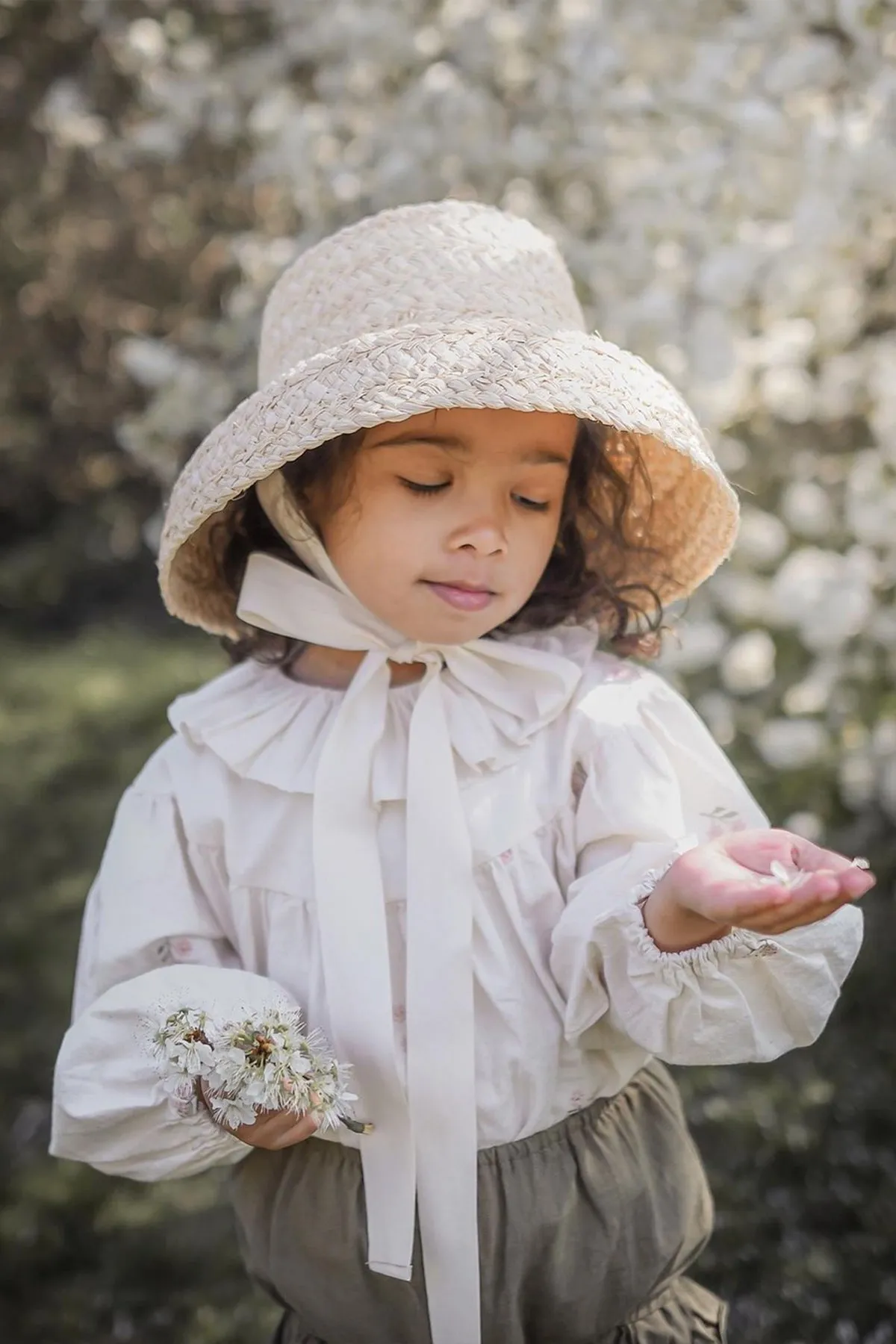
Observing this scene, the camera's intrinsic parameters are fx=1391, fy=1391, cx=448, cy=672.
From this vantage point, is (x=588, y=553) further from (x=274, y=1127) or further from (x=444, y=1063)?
(x=274, y=1127)

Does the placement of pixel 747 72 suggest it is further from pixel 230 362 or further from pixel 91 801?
pixel 91 801

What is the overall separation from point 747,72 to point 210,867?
2.23 m

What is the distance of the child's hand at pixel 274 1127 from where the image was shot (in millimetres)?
1405

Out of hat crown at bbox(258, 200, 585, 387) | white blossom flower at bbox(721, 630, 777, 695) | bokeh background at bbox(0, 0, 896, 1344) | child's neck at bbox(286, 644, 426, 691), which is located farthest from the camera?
white blossom flower at bbox(721, 630, 777, 695)

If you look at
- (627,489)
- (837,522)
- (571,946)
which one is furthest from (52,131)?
(571,946)

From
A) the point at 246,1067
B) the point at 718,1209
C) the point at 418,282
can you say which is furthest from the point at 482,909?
the point at 718,1209

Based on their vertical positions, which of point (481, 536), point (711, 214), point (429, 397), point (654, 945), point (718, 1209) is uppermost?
point (711, 214)

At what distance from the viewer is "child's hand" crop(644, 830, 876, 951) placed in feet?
4.00

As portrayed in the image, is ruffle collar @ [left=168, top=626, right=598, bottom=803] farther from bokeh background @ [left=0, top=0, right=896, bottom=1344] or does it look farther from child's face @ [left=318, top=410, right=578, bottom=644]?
bokeh background @ [left=0, top=0, right=896, bottom=1344]

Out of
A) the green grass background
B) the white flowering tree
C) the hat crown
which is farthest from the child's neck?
the white flowering tree

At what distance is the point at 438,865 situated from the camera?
1.51 meters

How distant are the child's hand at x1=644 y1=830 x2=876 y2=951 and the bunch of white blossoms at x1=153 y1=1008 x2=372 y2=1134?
37 centimetres

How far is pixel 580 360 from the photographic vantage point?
1496 mm

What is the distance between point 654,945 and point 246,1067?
42 cm
